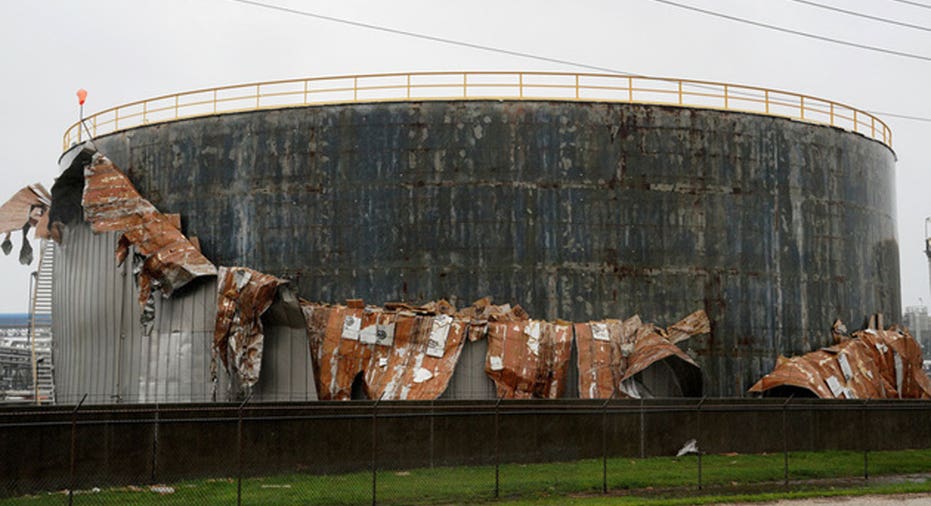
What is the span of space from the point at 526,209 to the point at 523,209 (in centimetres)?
10

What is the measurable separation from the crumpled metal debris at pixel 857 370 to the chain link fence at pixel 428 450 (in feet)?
13.3

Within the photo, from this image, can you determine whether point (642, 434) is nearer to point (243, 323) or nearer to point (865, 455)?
point (865, 455)

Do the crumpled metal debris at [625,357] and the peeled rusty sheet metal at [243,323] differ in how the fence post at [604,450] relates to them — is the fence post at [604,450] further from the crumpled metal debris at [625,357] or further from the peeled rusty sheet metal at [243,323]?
the peeled rusty sheet metal at [243,323]

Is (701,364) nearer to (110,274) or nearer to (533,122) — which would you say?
(533,122)

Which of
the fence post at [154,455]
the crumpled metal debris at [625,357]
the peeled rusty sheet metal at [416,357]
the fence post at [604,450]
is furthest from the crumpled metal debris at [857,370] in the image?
the fence post at [154,455]

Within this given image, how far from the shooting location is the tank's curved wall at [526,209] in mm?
34875

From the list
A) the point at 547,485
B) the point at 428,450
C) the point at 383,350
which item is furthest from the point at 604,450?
the point at 383,350

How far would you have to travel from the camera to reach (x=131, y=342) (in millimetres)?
35531

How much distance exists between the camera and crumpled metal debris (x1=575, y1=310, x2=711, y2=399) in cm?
3312

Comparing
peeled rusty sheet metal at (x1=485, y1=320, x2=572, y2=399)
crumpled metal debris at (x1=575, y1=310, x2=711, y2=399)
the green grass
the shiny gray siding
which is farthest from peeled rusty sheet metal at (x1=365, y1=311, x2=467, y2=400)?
the green grass

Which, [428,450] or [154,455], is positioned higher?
[154,455]

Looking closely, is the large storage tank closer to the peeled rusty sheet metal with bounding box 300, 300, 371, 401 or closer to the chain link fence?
the peeled rusty sheet metal with bounding box 300, 300, 371, 401

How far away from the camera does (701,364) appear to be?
35531 millimetres

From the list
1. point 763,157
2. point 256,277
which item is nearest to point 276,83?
point 256,277
